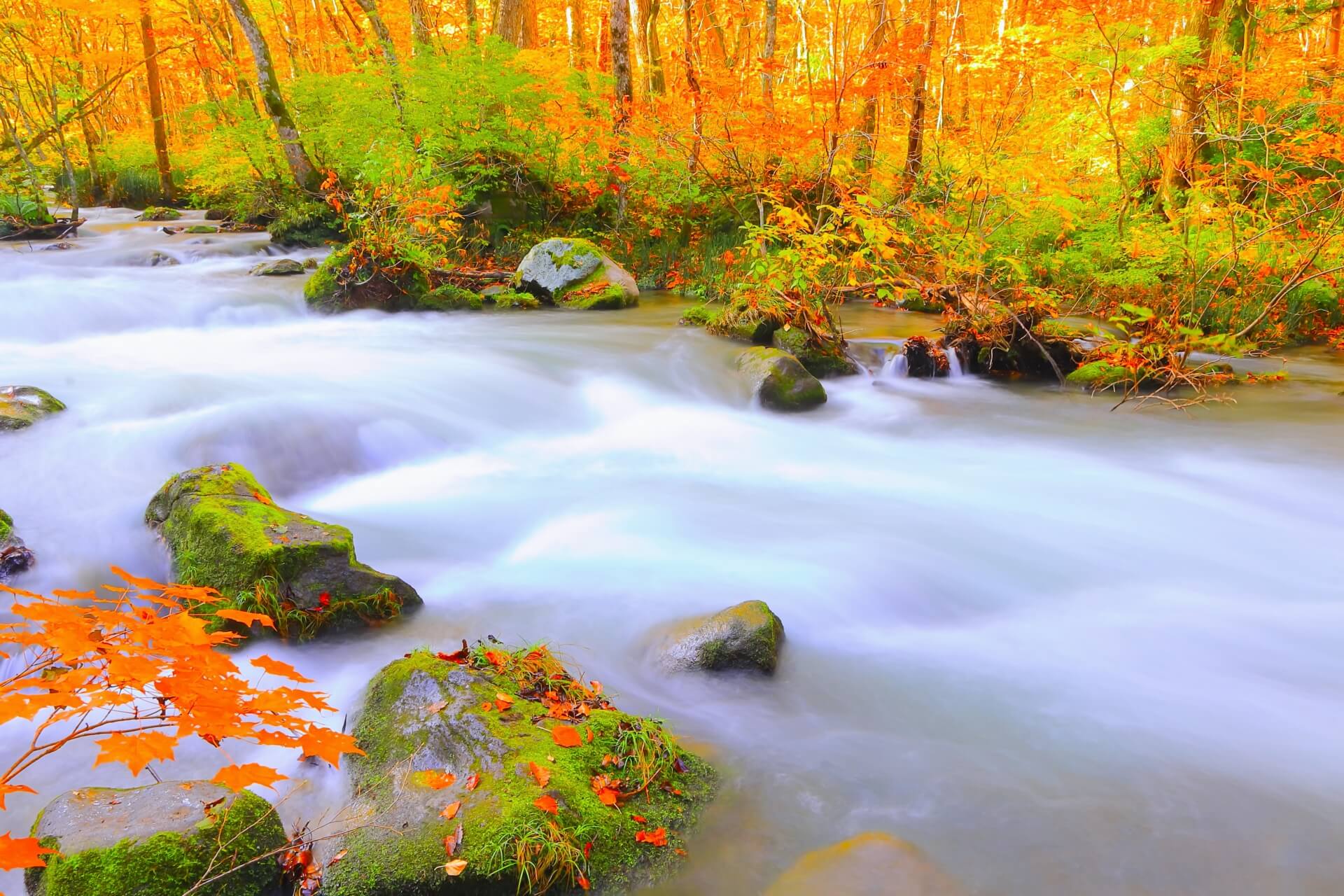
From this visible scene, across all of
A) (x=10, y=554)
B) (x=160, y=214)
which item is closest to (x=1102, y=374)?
(x=10, y=554)

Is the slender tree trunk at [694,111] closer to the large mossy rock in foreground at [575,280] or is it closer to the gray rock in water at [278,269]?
the large mossy rock in foreground at [575,280]

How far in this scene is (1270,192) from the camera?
30.8ft

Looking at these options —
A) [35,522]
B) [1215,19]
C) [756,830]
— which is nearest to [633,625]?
[756,830]

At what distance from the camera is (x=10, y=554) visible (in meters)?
3.95

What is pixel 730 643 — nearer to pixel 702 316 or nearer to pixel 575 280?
pixel 702 316

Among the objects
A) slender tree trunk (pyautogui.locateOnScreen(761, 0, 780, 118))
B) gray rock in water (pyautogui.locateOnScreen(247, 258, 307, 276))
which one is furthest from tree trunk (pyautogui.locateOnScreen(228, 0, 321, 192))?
slender tree trunk (pyautogui.locateOnScreen(761, 0, 780, 118))

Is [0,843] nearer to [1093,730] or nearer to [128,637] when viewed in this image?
[128,637]

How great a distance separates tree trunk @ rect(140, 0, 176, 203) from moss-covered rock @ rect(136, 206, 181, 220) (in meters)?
1.43

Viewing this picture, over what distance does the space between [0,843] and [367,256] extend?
898 centimetres

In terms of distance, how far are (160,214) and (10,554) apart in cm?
1523

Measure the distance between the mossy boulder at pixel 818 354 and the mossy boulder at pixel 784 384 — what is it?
2.02 feet

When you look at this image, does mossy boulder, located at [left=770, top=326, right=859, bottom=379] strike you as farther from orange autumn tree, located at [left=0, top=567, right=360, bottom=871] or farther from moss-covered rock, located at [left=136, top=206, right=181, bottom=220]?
moss-covered rock, located at [left=136, top=206, right=181, bottom=220]

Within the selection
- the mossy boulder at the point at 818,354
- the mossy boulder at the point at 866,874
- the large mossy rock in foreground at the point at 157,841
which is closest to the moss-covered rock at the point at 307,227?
the mossy boulder at the point at 818,354

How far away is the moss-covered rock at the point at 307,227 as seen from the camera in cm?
1331
